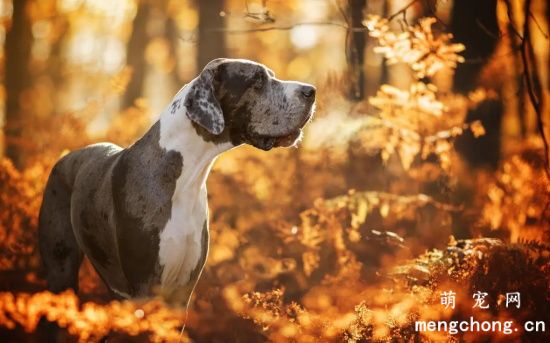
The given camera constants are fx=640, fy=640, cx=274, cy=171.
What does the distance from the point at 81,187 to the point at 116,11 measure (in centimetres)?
1151

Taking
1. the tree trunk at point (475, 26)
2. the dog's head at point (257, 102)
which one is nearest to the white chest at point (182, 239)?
the dog's head at point (257, 102)

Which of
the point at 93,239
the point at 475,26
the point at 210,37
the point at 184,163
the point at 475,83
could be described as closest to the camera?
the point at 184,163

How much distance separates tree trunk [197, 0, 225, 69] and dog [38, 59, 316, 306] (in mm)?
7883

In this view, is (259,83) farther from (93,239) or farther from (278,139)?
(93,239)

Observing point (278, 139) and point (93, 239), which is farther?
point (93, 239)

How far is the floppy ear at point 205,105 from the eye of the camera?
4199 mm

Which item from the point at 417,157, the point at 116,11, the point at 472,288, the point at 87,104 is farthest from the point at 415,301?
the point at 116,11

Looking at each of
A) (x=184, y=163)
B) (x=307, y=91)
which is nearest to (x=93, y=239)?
(x=184, y=163)

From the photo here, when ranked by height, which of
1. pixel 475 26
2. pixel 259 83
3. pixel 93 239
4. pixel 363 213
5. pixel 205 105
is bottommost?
pixel 363 213

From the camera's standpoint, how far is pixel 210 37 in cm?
1244

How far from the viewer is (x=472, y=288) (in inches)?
221

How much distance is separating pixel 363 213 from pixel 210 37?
635 centimetres

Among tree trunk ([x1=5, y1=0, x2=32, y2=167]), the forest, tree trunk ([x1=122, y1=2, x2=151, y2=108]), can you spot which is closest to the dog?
the forest

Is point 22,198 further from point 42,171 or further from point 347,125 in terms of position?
point 347,125
